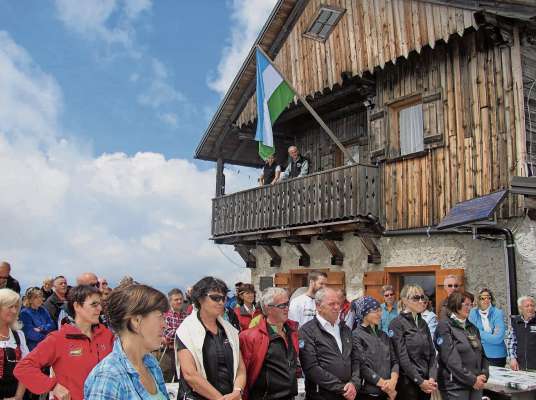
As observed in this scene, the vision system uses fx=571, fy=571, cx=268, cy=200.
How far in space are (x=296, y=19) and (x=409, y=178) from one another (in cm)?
548

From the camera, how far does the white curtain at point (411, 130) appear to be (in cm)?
1094

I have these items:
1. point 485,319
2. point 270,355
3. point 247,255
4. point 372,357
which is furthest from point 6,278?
point 247,255

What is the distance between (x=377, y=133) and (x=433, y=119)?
144 centimetres

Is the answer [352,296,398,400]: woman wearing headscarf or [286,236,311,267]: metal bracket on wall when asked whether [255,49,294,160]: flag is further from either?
[352,296,398,400]: woman wearing headscarf

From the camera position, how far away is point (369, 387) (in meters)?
5.26

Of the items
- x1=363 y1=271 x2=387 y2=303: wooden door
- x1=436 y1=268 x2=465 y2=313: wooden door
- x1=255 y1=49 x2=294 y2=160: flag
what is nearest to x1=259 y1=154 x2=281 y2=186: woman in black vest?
x1=255 y1=49 x2=294 y2=160: flag

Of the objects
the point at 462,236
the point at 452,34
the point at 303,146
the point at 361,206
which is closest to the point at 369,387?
the point at 462,236

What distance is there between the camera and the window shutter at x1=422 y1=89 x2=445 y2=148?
1045 cm

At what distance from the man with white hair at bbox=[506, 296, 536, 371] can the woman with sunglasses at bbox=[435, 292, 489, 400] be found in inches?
80.5

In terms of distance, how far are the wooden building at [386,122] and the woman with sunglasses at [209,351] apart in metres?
6.44

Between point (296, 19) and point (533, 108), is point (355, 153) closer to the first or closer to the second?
point (296, 19)

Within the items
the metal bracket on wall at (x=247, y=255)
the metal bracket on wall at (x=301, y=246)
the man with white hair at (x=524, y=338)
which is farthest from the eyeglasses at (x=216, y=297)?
the metal bracket on wall at (x=247, y=255)

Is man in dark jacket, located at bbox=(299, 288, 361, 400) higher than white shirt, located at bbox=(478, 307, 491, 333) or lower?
lower

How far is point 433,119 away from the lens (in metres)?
10.6
